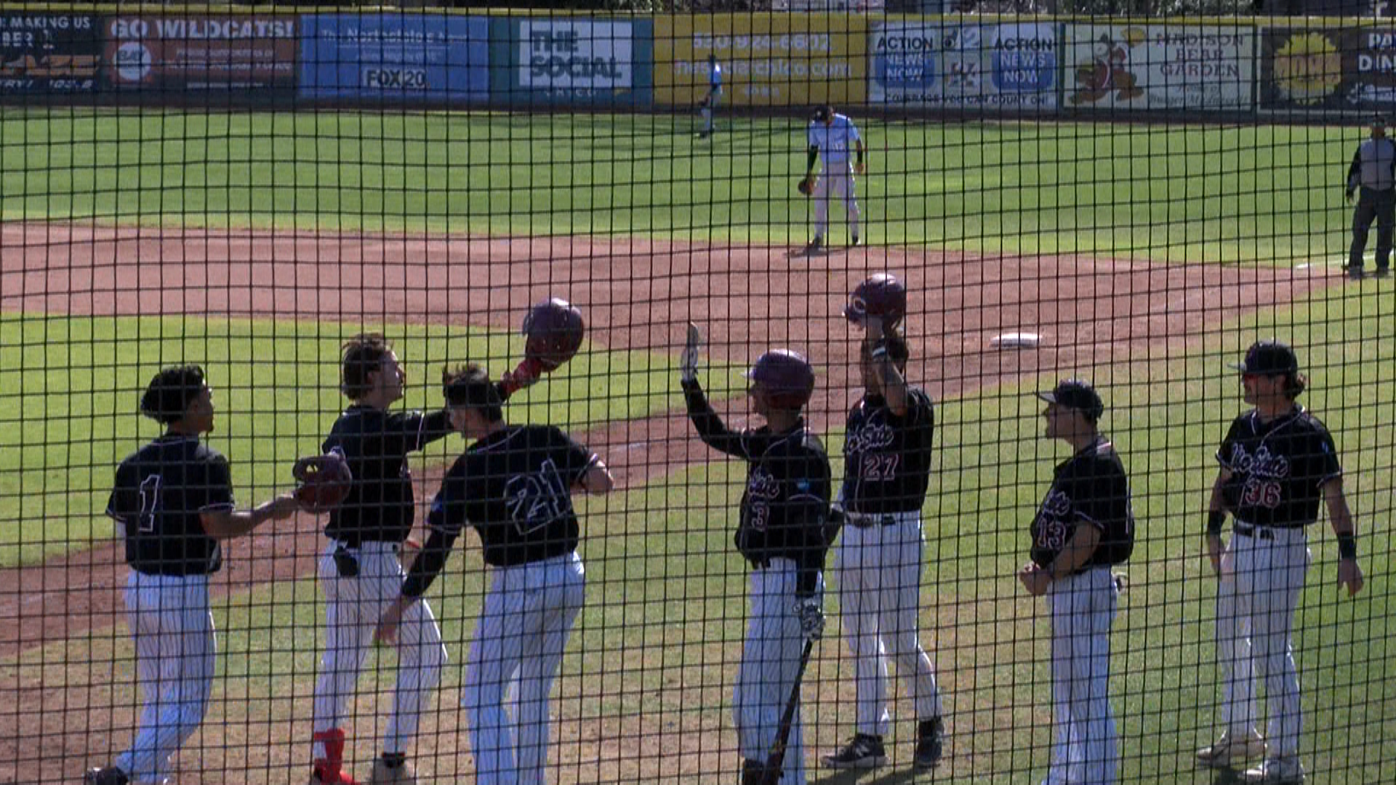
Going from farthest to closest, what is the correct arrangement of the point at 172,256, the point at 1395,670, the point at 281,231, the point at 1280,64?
the point at 1280,64, the point at 281,231, the point at 172,256, the point at 1395,670

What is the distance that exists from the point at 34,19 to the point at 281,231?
10712mm

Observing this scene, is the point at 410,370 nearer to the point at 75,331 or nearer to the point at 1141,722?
the point at 75,331

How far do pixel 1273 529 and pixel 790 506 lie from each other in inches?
74.0

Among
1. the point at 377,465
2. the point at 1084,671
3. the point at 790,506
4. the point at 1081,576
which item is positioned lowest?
the point at 1084,671

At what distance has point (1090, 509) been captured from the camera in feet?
20.9

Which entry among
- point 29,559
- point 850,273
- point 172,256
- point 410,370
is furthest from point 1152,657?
point 172,256

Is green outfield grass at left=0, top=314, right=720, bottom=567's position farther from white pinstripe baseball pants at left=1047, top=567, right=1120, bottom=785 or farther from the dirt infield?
white pinstripe baseball pants at left=1047, top=567, right=1120, bottom=785

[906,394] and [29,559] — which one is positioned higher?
[906,394]

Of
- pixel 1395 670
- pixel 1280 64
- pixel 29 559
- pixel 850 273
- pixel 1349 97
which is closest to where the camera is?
pixel 1395 670

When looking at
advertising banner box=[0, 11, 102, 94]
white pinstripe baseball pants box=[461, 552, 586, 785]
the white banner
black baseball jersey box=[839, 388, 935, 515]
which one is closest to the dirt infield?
white pinstripe baseball pants box=[461, 552, 586, 785]

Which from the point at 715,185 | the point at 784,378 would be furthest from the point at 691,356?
the point at 715,185

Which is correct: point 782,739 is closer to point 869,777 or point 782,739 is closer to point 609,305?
point 869,777

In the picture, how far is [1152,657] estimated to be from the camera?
8.32 metres

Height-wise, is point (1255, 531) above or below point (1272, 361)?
below
